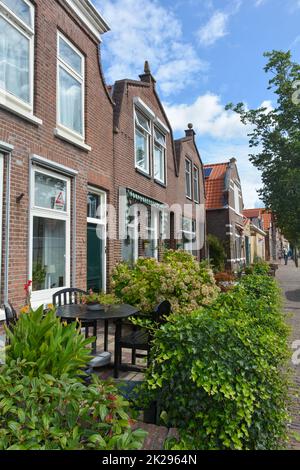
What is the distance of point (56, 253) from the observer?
693 cm

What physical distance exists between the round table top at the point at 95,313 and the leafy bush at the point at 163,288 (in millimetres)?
1472

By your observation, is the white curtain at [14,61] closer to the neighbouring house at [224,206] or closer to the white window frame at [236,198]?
the neighbouring house at [224,206]

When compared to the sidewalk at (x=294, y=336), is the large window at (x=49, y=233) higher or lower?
higher

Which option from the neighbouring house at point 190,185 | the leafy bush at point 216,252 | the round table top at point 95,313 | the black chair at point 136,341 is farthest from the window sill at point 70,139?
the leafy bush at point 216,252

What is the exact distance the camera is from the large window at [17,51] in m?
5.66

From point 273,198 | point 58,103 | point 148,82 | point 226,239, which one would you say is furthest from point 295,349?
point 226,239

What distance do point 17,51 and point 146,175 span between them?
5886mm

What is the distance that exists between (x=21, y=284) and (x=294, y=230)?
36.9 ft

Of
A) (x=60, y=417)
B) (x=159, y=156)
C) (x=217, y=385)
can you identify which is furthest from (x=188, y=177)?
(x=60, y=417)

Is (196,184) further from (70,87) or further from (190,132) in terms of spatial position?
(70,87)

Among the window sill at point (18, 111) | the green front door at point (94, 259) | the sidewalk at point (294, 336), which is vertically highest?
the window sill at point (18, 111)

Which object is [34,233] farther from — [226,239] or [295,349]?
[226,239]
